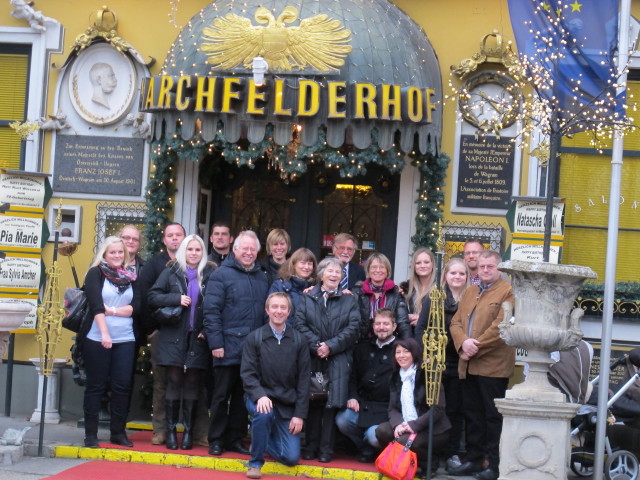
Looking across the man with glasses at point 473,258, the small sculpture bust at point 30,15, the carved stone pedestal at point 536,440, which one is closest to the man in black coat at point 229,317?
the man with glasses at point 473,258

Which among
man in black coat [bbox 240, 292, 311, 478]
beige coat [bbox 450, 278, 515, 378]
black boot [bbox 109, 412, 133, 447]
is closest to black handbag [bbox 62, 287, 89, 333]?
black boot [bbox 109, 412, 133, 447]

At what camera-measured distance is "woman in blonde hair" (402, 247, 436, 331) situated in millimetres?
11117

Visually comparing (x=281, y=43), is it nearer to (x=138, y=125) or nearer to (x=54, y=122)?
(x=138, y=125)

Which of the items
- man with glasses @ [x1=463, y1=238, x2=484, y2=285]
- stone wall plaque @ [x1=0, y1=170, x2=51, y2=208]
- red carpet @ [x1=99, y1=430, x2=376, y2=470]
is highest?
stone wall plaque @ [x1=0, y1=170, x2=51, y2=208]

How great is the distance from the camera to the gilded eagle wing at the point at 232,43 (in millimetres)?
11961

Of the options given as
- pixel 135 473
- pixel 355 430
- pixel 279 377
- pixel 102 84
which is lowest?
pixel 135 473

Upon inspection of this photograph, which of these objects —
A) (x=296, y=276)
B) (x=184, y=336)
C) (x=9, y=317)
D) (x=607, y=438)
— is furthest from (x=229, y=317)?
(x=607, y=438)

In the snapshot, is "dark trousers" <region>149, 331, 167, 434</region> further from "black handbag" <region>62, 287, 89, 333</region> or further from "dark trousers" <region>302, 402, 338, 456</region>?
"dark trousers" <region>302, 402, 338, 456</region>

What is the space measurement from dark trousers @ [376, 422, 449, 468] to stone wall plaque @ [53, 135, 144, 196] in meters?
4.44

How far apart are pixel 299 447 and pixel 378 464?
721 millimetres

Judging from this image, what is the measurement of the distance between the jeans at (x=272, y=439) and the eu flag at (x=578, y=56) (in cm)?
364

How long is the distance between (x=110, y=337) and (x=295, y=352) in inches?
67.1

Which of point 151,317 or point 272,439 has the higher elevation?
point 151,317

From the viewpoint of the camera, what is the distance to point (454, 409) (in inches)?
435
